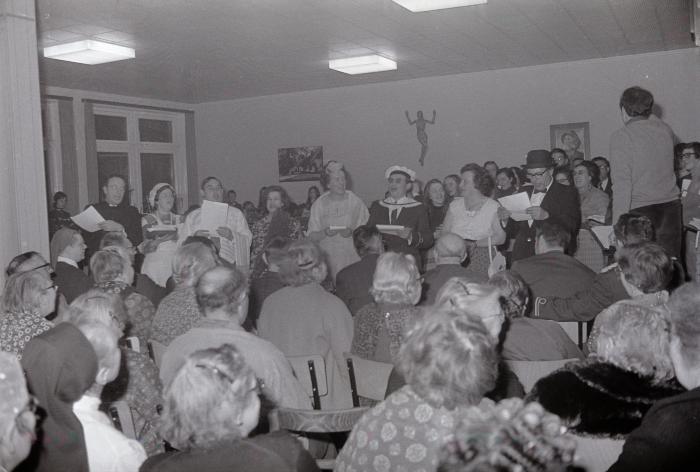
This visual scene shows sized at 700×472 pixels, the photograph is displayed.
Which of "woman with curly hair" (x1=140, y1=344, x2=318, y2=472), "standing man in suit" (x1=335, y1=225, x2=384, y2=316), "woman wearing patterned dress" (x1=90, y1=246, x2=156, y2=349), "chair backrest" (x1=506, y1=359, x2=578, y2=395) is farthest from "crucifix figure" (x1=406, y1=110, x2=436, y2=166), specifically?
"woman with curly hair" (x1=140, y1=344, x2=318, y2=472)

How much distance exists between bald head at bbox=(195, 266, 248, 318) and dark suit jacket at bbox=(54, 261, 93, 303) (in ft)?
6.76

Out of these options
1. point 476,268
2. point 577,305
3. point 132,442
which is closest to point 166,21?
point 476,268

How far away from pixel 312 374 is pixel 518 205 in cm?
326

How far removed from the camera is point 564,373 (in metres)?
2.06

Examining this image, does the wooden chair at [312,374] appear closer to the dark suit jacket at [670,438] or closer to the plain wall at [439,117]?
the dark suit jacket at [670,438]

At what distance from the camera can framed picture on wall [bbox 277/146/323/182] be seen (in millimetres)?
12383

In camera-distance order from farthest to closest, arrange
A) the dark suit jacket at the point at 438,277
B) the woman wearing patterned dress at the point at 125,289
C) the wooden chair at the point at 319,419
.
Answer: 1. the dark suit jacket at the point at 438,277
2. the woman wearing patterned dress at the point at 125,289
3. the wooden chair at the point at 319,419

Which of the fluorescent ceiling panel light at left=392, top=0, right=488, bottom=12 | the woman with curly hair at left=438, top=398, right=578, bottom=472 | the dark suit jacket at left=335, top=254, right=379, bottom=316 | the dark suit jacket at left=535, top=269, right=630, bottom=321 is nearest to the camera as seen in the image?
the woman with curly hair at left=438, top=398, right=578, bottom=472

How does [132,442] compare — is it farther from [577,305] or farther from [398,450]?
[577,305]

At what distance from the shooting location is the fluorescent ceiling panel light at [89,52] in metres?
7.68

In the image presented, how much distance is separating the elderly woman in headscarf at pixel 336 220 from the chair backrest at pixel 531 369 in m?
3.78

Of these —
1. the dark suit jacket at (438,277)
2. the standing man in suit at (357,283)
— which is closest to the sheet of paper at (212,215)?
the standing man in suit at (357,283)

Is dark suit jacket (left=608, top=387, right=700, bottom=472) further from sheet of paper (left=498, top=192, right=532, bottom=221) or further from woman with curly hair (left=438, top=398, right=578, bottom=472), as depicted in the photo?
sheet of paper (left=498, top=192, right=532, bottom=221)

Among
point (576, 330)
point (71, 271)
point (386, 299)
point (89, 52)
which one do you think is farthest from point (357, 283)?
point (89, 52)
